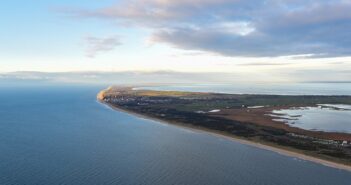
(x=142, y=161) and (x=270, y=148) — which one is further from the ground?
(x=270, y=148)

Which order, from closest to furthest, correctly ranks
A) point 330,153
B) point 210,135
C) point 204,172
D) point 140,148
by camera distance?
1. point 204,172
2. point 330,153
3. point 140,148
4. point 210,135

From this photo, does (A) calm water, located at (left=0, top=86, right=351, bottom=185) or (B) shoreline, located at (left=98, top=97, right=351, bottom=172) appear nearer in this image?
(A) calm water, located at (left=0, top=86, right=351, bottom=185)

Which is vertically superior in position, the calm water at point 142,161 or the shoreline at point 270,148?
the shoreline at point 270,148

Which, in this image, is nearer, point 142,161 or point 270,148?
point 142,161

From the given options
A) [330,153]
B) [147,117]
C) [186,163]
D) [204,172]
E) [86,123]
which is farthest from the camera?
[147,117]

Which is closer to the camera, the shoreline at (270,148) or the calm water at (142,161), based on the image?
the calm water at (142,161)

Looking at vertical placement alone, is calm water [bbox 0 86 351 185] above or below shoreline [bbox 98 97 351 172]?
below

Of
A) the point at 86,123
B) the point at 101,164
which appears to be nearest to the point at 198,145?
the point at 101,164

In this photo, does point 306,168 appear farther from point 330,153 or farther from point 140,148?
point 140,148
